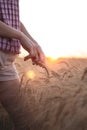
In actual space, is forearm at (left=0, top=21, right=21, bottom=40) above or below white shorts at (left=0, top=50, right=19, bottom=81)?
above

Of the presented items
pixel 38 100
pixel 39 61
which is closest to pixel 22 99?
pixel 39 61

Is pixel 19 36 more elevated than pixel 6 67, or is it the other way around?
pixel 19 36

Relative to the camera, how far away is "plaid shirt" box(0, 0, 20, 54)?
76.2 inches

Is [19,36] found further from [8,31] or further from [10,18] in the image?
[10,18]

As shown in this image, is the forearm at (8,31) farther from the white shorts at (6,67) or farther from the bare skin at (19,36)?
the white shorts at (6,67)

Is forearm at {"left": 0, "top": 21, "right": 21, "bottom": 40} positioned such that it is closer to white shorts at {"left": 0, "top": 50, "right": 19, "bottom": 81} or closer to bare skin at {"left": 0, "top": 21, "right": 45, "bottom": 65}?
bare skin at {"left": 0, "top": 21, "right": 45, "bottom": 65}

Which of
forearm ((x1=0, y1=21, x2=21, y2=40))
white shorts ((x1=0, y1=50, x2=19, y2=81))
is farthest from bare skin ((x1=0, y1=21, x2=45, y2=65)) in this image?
white shorts ((x1=0, y1=50, x2=19, y2=81))

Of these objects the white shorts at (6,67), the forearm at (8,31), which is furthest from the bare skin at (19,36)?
the white shorts at (6,67)

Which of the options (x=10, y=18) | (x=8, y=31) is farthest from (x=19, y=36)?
(x=10, y=18)

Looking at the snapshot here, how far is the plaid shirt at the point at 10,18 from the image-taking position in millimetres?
1937

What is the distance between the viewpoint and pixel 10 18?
1.99m

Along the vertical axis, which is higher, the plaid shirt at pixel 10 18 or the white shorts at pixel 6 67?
the plaid shirt at pixel 10 18

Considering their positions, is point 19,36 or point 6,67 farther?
point 6,67

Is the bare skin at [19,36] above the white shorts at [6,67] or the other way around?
above
